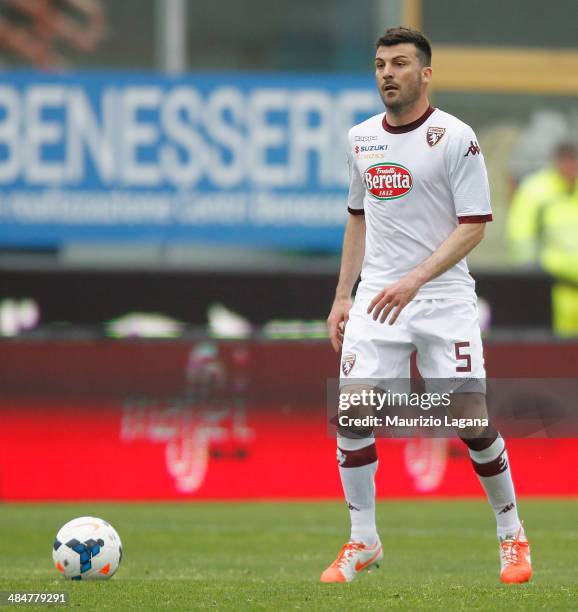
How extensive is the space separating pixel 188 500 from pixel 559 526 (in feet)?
10.5

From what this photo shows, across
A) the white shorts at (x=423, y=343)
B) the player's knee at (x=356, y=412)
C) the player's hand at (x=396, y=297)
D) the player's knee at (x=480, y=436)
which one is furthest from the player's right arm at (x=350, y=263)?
the player's knee at (x=480, y=436)

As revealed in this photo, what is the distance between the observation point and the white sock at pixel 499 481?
22.8ft

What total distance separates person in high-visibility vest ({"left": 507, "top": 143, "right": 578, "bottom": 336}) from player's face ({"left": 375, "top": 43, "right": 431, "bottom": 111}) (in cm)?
726

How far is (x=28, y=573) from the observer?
757 centimetres

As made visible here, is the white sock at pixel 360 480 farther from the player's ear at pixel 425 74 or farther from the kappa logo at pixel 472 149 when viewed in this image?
the player's ear at pixel 425 74

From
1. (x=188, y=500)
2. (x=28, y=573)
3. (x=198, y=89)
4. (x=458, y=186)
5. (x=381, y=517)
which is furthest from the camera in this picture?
(x=198, y=89)

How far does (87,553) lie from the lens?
22.7 feet

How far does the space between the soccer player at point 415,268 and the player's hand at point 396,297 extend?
0.12 meters

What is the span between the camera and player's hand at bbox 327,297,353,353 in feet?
23.7

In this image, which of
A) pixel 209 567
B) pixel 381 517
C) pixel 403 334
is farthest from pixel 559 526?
pixel 403 334

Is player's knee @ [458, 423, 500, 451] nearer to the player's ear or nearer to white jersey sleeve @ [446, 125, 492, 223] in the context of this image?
white jersey sleeve @ [446, 125, 492, 223]

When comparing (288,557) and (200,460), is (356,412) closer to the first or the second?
(288,557)

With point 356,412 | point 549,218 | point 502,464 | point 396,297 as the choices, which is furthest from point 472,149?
point 549,218

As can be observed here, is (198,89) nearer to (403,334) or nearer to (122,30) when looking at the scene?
(122,30)
